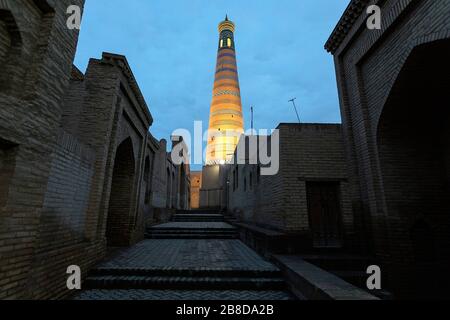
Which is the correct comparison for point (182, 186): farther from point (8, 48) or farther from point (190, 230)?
point (8, 48)

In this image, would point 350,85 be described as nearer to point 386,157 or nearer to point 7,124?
point 386,157

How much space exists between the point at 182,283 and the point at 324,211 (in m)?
4.52

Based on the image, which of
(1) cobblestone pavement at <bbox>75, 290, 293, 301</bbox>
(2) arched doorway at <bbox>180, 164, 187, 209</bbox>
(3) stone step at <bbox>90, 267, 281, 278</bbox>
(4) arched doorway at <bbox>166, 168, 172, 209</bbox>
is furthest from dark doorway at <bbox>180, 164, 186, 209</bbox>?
(1) cobblestone pavement at <bbox>75, 290, 293, 301</bbox>

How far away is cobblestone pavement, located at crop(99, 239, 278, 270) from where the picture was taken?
5.18 metres

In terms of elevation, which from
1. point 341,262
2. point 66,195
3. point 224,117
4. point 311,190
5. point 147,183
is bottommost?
point 341,262

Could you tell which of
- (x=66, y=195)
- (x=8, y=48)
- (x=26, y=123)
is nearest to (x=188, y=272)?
(x=66, y=195)

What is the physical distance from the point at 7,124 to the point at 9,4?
151cm

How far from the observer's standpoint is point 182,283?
4.55m

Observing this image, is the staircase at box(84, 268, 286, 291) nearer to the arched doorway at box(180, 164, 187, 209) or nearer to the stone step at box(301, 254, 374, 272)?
the stone step at box(301, 254, 374, 272)

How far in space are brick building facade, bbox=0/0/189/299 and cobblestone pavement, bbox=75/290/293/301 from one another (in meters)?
0.62

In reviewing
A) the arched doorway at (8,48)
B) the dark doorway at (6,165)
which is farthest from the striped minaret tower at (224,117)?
the dark doorway at (6,165)

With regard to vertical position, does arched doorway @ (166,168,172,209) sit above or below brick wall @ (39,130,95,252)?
above

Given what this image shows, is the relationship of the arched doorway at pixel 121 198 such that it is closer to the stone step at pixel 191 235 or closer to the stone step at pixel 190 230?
the stone step at pixel 191 235

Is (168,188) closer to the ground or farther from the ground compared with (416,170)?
farther from the ground
